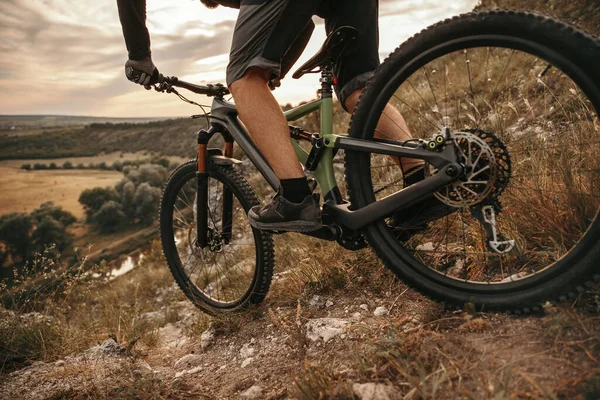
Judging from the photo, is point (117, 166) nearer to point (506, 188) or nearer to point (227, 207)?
point (227, 207)

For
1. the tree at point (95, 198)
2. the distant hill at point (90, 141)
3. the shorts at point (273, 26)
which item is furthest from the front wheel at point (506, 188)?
the distant hill at point (90, 141)

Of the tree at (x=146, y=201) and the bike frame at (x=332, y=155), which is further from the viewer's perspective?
the tree at (x=146, y=201)

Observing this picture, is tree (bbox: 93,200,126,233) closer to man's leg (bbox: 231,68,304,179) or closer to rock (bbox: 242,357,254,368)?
rock (bbox: 242,357,254,368)

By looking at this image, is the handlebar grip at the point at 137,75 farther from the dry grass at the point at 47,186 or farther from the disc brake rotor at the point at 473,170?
the dry grass at the point at 47,186

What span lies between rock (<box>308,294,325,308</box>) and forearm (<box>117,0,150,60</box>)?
2005 mm

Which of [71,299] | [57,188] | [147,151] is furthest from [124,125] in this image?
[71,299]

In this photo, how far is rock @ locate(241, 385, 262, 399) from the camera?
5.56 feet

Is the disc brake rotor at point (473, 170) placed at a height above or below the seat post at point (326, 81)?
below

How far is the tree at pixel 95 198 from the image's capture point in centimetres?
5202

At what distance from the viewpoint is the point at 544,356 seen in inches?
50.8

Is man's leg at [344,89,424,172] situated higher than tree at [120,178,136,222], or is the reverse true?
man's leg at [344,89,424,172]

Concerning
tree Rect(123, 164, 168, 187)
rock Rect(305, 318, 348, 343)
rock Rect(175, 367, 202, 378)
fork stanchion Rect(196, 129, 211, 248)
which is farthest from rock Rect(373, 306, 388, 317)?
tree Rect(123, 164, 168, 187)

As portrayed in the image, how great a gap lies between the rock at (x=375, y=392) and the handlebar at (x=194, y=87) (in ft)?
6.96

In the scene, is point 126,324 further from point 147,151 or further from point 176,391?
point 147,151
